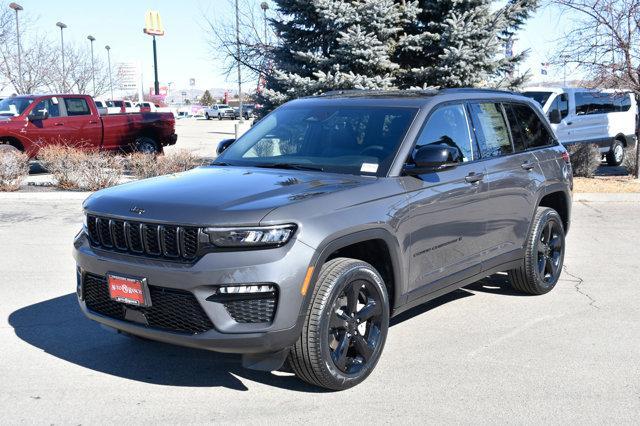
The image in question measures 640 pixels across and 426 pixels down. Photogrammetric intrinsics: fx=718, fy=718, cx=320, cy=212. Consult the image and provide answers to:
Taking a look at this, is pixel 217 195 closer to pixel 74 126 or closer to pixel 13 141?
pixel 13 141

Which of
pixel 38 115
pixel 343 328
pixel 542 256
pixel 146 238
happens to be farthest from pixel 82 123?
pixel 343 328

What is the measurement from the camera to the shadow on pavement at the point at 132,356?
456 centimetres

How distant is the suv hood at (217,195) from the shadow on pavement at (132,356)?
100 cm

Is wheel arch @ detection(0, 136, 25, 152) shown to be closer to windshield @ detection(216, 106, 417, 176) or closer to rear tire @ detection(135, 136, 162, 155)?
rear tire @ detection(135, 136, 162, 155)

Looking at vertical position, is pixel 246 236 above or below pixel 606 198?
above

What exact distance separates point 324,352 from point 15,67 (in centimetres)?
3341

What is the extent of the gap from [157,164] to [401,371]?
33.8 ft

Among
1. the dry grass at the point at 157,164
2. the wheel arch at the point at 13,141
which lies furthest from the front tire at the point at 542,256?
the wheel arch at the point at 13,141

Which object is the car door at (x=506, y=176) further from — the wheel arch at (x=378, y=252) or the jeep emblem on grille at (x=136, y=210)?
the jeep emblem on grille at (x=136, y=210)

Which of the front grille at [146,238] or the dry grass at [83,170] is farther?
the dry grass at [83,170]

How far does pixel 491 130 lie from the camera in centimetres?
595

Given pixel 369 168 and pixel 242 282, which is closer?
pixel 242 282

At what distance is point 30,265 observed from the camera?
7.75 meters

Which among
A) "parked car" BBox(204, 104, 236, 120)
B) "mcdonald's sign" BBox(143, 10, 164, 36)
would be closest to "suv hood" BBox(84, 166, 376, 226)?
"mcdonald's sign" BBox(143, 10, 164, 36)
